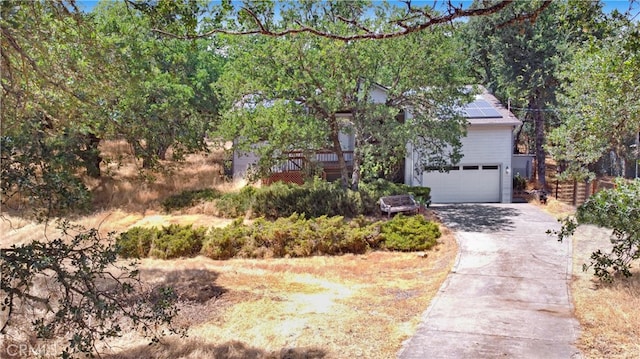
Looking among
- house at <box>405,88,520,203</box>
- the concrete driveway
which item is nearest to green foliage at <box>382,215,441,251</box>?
the concrete driveway

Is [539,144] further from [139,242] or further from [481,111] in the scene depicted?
[139,242]

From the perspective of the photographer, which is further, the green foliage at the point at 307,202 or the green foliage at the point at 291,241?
the green foliage at the point at 307,202

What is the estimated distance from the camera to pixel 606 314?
852 cm

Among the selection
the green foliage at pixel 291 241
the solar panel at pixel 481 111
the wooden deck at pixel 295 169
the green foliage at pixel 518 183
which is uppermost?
the solar panel at pixel 481 111

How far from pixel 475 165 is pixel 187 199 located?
1310 centimetres

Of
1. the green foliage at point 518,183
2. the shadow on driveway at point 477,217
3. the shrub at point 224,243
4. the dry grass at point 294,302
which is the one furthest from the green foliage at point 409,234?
the green foliage at point 518,183

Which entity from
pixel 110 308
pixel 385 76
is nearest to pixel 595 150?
pixel 385 76

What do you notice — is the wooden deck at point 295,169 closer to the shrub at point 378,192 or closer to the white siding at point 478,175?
the shrub at point 378,192

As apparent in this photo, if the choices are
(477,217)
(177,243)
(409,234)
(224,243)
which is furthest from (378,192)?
(177,243)

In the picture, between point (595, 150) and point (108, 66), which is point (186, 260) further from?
point (595, 150)

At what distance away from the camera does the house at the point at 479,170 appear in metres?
24.1

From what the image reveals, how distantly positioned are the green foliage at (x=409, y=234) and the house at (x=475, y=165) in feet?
27.1

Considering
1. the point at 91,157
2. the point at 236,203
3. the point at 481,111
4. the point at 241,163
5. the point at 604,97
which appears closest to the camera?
the point at 604,97

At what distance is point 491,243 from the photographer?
15.0 meters
